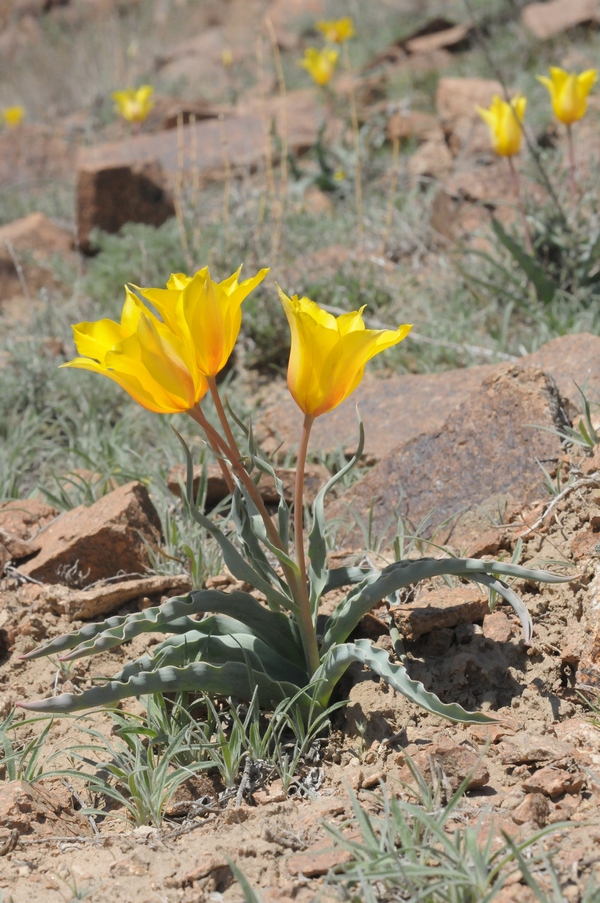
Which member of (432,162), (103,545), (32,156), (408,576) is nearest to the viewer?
(408,576)

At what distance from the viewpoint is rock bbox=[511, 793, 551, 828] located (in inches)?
57.4

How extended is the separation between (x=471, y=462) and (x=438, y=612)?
2.12 feet

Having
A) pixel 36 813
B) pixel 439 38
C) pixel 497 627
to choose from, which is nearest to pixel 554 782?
pixel 497 627

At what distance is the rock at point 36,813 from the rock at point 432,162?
491cm

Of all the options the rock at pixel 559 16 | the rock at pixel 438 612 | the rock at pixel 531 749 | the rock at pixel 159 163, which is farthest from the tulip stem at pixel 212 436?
the rock at pixel 559 16

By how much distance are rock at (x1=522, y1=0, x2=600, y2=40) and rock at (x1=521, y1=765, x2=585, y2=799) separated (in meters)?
8.16

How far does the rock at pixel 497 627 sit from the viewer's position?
1.92m

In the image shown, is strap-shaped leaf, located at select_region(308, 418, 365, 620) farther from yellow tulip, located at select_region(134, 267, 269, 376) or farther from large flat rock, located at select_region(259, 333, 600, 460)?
large flat rock, located at select_region(259, 333, 600, 460)

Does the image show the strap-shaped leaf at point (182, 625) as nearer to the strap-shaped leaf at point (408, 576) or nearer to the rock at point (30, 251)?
the strap-shaped leaf at point (408, 576)

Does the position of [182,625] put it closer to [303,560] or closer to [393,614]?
[303,560]

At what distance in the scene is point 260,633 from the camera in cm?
189

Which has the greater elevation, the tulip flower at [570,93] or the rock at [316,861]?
the tulip flower at [570,93]

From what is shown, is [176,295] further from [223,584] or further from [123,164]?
[123,164]

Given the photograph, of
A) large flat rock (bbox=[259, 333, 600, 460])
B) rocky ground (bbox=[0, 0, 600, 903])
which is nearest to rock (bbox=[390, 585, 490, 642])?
rocky ground (bbox=[0, 0, 600, 903])
